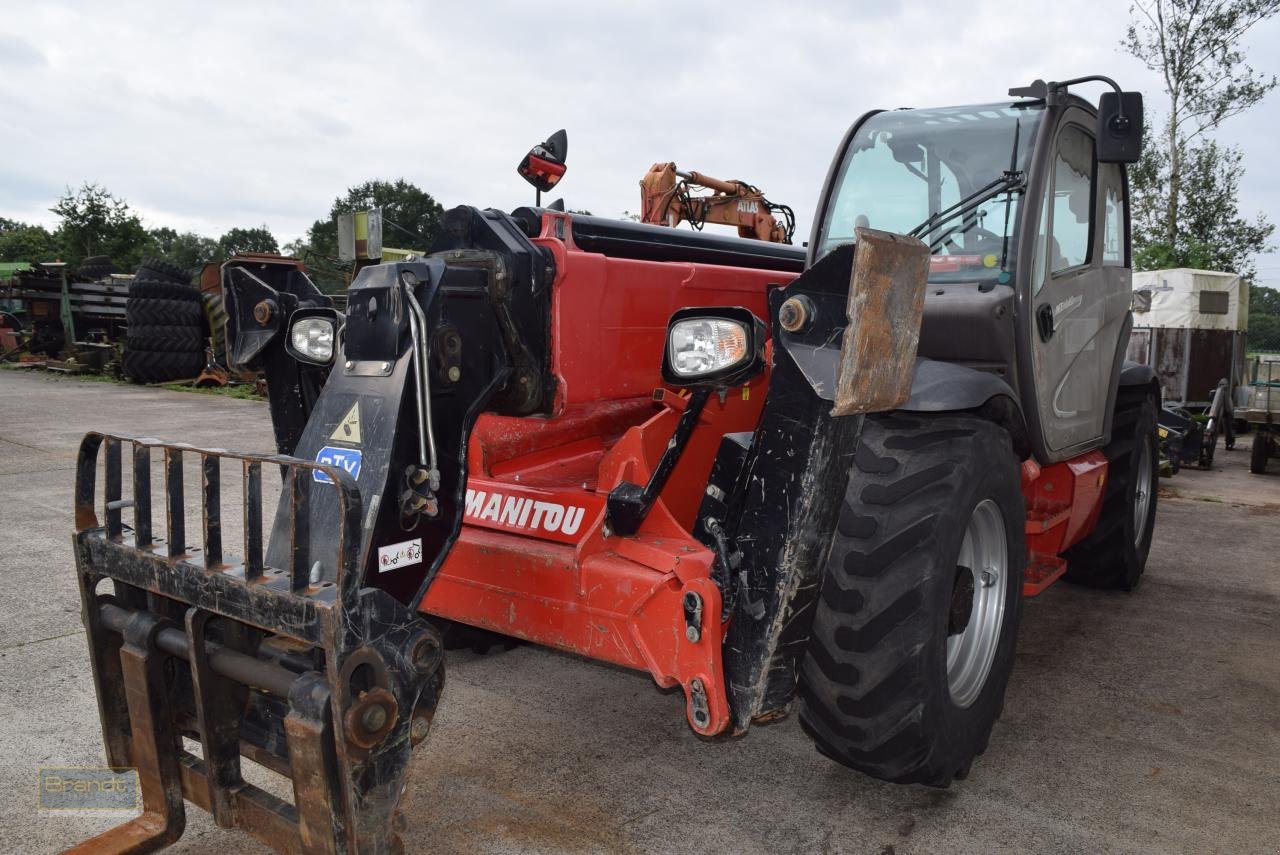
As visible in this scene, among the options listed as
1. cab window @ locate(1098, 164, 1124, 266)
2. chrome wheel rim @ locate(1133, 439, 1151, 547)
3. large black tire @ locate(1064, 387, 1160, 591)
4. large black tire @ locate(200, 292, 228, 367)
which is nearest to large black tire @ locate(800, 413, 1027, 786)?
cab window @ locate(1098, 164, 1124, 266)

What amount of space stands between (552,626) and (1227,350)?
1431 cm

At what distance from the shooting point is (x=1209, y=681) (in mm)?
4051

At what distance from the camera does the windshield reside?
359cm

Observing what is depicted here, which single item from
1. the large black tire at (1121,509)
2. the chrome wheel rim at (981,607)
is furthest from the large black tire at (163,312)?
the chrome wheel rim at (981,607)

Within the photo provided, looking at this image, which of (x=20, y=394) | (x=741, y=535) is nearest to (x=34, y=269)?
Answer: (x=20, y=394)

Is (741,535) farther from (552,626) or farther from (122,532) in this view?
(122,532)

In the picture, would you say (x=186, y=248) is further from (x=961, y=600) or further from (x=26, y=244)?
(x=961, y=600)

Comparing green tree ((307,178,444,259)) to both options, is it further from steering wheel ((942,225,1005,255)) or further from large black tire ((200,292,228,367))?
steering wheel ((942,225,1005,255))

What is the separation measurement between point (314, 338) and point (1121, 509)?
4.14m

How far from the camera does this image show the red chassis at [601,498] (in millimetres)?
2623

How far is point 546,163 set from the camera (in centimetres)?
327

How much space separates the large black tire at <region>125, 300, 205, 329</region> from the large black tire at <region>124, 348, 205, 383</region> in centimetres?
58

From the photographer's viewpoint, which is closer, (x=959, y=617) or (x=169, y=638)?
(x=169, y=638)

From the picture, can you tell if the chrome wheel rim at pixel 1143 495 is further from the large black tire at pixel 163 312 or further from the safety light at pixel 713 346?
the large black tire at pixel 163 312
